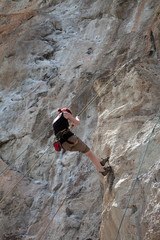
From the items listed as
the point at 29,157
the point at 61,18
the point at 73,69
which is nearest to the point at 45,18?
the point at 61,18

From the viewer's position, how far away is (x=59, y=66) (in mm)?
12094

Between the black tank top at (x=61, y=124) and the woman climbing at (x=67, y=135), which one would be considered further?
the black tank top at (x=61, y=124)

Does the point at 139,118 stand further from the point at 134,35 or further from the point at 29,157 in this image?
the point at 134,35

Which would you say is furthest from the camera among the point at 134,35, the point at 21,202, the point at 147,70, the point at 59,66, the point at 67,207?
the point at 59,66

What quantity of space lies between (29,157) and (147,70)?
489cm

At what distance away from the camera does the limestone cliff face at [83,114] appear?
5051mm

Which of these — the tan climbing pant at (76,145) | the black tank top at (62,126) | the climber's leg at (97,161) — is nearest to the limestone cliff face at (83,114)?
the climber's leg at (97,161)

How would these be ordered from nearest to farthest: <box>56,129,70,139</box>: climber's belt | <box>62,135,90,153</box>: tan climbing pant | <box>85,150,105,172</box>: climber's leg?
A: 1. <box>85,150,105,172</box>: climber's leg
2. <box>62,135,90,153</box>: tan climbing pant
3. <box>56,129,70,139</box>: climber's belt

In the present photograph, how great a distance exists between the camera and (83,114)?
31.2 feet

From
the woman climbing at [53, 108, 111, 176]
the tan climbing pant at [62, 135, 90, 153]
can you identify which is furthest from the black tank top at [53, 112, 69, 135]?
the tan climbing pant at [62, 135, 90, 153]

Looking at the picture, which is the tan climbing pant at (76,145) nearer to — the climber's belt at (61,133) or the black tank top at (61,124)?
the climber's belt at (61,133)

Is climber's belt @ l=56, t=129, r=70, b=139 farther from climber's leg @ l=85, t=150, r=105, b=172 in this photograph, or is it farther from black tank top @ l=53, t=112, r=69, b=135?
climber's leg @ l=85, t=150, r=105, b=172

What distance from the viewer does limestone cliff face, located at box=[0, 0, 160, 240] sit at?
505cm

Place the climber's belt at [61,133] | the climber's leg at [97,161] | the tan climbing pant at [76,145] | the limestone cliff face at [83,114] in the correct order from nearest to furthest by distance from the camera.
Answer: the limestone cliff face at [83,114] → the climber's leg at [97,161] → the tan climbing pant at [76,145] → the climber's belt at [61,133]
